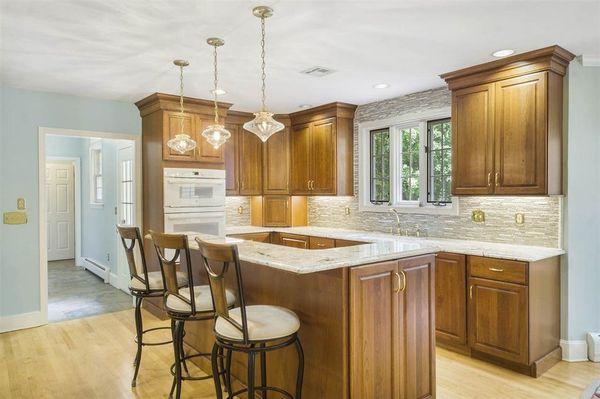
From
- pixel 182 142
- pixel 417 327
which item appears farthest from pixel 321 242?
pixel 417 327

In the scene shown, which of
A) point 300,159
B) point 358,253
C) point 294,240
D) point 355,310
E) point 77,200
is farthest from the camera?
point 77,200

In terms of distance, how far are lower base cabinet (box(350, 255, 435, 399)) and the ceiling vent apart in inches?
79.9

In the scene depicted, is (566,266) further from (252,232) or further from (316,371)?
(252,232)

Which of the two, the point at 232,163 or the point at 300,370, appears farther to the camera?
the point at 232,163

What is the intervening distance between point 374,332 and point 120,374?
7.14ft

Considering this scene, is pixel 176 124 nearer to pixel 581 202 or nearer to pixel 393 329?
pixel 393 329

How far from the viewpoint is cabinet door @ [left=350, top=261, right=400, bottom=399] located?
2.21 metres

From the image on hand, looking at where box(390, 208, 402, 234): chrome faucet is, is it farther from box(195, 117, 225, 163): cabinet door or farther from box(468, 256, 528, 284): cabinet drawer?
box(195, 117, 225, 163): cabinet door

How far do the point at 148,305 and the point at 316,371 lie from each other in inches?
136

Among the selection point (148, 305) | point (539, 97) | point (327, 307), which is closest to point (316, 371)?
point (327, 307)

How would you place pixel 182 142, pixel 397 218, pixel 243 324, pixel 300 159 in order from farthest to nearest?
pixel 300 159
pixel 397 218
pixel 182 142
pixel 243 324

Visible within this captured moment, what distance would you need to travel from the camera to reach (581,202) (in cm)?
349

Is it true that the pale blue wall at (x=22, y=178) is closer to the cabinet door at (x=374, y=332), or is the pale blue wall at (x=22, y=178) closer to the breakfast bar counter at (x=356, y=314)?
the breakfast bar counter at (x=356, y=314)

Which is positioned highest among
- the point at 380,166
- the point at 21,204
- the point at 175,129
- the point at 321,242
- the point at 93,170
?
the point at 175,129
